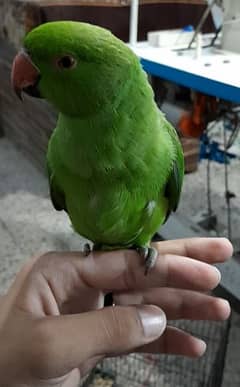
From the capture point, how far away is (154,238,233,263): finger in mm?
665

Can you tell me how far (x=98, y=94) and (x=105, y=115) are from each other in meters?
0.03

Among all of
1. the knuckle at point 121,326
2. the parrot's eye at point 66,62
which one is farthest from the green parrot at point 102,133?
the knuckle at point 121,326

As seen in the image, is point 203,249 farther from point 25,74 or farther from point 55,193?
point 25,74

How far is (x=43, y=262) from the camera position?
594mm

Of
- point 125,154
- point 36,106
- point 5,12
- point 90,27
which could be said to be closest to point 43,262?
point 125,154

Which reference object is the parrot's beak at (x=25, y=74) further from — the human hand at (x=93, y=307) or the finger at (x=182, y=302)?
the finger at (x=182, y=302)

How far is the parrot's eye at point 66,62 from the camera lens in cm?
45

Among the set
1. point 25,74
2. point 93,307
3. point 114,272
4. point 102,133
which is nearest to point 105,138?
point 102,133

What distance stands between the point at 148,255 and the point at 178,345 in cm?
21

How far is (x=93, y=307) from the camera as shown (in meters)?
0.73

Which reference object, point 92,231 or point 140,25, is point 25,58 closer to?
point 92,231

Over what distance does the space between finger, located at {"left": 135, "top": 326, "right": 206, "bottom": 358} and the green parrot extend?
190 mm

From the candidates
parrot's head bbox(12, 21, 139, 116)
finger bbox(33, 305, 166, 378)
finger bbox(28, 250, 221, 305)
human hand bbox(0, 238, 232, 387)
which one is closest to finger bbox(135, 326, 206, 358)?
human hand bbox(0, 238, 232, 387)

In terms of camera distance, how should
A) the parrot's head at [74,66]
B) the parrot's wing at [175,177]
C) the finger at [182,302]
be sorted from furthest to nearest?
the finger at [182,302], the parrot's wing at [175,177], the parrot's head at [74,66]
